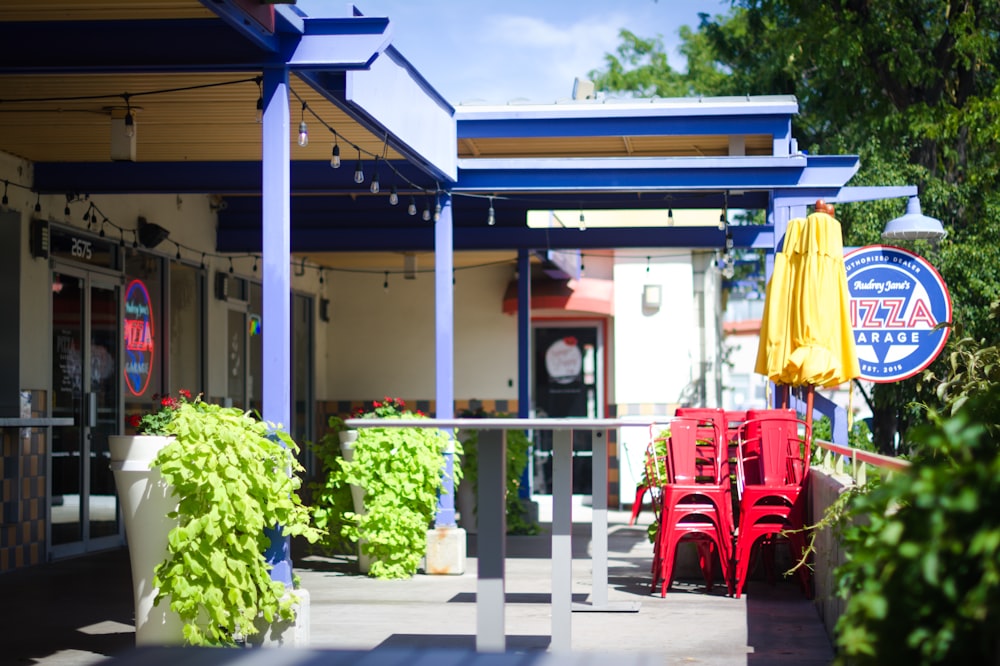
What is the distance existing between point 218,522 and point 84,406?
5533 millimetres

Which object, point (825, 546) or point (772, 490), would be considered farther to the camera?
point (772, 490)

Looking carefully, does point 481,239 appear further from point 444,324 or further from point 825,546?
point 825,546

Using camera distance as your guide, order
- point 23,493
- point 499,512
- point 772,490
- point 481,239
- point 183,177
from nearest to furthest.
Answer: point 499,512 < point 772,490 < point 23,493 < point 183,177 < point 481,239

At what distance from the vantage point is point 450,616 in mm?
7336

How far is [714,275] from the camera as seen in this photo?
61.7 feet

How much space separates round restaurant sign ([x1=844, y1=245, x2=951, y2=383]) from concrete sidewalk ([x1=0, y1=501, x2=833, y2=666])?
1.67m

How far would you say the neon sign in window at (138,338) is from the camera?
11.2m

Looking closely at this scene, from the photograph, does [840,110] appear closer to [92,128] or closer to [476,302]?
[476,302]

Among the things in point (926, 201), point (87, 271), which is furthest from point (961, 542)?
point (926, 201)

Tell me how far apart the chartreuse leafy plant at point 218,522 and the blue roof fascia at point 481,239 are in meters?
7.29

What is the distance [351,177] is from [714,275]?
9.74 meters

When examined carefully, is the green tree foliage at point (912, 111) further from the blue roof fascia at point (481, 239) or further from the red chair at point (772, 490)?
the red chair at point (772, 490)

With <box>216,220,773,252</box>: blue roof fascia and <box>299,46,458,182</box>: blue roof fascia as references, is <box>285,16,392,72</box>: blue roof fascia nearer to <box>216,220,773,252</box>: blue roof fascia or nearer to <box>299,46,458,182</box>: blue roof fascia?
<box>299,46,458,182</box>: blue roof fascia

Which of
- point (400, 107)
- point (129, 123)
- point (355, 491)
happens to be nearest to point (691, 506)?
point (355, 491)
